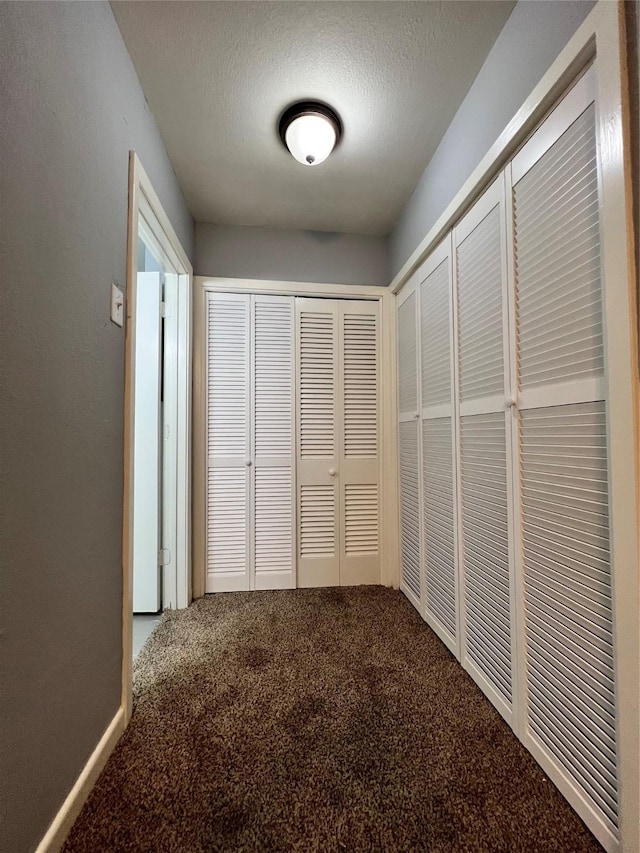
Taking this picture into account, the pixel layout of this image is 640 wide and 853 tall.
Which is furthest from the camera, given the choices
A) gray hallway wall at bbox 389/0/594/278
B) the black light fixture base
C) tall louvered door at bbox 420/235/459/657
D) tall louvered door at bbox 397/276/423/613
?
tall louvered door at bbox 397/276/423/613

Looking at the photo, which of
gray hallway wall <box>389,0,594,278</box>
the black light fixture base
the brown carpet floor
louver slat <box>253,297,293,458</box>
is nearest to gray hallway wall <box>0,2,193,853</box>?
the brown carpet floor

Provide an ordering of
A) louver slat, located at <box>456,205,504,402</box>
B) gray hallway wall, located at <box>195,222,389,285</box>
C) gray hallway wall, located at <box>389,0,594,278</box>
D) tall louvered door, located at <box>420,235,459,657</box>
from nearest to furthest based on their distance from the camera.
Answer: gray hallway wall, located at <box>389,0,594,278</box>
louver slat, located at <box>456,205,504,402</box>
tall louvered door, located at <box>420,235,459,657</box>
gray hallway wall, located at <box>195,222,389,285</box>

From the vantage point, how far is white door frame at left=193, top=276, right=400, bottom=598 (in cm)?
234

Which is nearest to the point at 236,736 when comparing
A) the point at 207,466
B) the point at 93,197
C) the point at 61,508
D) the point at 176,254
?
the point at 61,508

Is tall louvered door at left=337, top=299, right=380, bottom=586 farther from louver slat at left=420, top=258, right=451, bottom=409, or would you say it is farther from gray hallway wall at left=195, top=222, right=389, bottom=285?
louver slat at left=420, top=258, right=451, bottom=409

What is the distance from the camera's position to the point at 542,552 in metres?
1.11

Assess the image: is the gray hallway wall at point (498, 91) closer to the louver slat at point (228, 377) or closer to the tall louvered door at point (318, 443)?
the tall louvered door at point (318, 443)

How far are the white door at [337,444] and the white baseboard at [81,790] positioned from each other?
1.35 metres

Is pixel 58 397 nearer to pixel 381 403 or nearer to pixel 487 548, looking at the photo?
pixel 487 548

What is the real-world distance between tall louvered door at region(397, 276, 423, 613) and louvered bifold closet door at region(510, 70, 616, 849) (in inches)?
35.7

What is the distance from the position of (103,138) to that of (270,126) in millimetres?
Result: 797

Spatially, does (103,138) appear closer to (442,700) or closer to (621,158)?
(621,158)

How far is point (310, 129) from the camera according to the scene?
1.57 meters

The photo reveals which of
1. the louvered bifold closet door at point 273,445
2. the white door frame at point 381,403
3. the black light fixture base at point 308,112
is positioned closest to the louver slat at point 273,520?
the louvered bifold closet door at point 273,445
